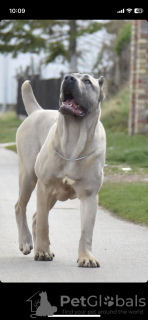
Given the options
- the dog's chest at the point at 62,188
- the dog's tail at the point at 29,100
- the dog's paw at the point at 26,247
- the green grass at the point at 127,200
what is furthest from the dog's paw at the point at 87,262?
the green grass at the point at 127,200

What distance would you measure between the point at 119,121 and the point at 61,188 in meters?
17.7

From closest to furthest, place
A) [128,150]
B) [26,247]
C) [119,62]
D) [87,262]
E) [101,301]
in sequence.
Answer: [101,301]
[87,262]
[26,247]
[128,150]
[119,62]

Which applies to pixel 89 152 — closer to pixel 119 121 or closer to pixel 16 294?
pixel 16 294

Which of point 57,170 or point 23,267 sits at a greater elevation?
point 57,170

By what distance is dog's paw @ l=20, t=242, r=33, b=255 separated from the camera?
7699mm

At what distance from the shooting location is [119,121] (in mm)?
24641

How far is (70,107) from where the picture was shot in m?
6.71

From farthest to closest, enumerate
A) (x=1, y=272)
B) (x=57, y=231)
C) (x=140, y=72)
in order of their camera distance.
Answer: (x=140, y=72)
(x=57, y=231)
(x=1, y=272)

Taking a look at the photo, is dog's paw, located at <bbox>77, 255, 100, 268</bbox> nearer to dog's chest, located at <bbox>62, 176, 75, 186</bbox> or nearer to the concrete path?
the concrete path

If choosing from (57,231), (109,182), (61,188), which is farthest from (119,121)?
(61,188)

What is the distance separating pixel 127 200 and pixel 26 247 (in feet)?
13.1

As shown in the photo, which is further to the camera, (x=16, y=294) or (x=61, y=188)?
(x=61, y=188)

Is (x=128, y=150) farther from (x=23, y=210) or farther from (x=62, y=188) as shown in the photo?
(x=62, y=188)
